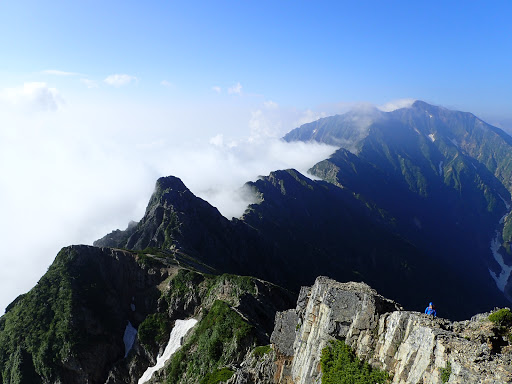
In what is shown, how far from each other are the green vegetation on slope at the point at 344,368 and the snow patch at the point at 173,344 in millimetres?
55068

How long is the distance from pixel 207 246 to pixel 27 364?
A: 82401 millimetres

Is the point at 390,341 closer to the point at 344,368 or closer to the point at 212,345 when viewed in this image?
the point at 344,368

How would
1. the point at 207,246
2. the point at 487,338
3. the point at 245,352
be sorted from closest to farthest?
1. the point at 487,338
2. the point at 245,352
3. the point at 207,246

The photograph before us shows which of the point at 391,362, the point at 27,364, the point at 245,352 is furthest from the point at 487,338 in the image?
the point at 27,364

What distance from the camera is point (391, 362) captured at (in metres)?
30.9

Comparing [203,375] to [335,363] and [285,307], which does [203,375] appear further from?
[335,363]

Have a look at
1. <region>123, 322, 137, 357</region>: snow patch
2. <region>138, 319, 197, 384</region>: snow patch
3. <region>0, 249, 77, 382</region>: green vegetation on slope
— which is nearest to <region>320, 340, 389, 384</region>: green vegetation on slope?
<region>138, 319, 197, 384</region>: snow patch

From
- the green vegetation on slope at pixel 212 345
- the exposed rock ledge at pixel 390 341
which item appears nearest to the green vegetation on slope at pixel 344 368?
the exposed rock ledge at pixel 390 341

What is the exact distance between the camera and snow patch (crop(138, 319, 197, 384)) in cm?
8062

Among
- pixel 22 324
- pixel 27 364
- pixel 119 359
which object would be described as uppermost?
pixel 22 324

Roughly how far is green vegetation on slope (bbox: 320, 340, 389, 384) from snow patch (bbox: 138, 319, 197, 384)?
181 feet

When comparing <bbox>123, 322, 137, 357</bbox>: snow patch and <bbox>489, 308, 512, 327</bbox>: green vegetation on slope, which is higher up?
<bbox>123, 322, 137, 357</bbox>: snow patch

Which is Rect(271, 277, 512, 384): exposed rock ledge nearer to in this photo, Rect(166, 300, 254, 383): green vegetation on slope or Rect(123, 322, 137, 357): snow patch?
Rect(166, 300, 254, 383): green vegetation on slope

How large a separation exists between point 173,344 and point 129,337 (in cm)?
1733
